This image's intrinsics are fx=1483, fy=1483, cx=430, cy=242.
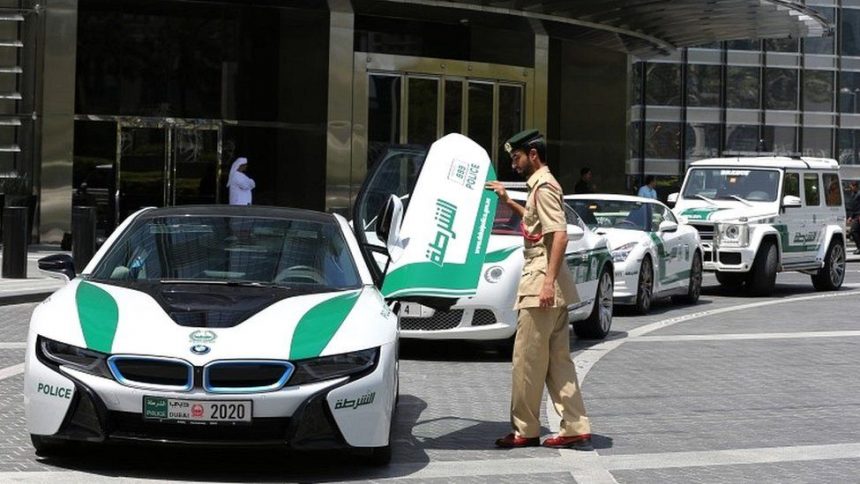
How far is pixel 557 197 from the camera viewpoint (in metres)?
8.46

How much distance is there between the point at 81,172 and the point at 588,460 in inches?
992

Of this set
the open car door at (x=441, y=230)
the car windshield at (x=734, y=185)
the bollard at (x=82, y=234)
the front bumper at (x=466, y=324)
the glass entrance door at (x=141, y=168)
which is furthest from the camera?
the glass entrance door at (x=141, y=168)

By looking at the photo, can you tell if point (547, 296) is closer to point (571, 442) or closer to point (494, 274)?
point (571, 442)

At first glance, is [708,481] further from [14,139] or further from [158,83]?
[158,83]

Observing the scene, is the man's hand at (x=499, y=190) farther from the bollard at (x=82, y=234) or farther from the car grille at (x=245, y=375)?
the bollard at (x=82, y=234)

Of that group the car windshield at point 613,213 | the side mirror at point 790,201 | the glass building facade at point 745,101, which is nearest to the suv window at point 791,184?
the side mirror at point 790,201

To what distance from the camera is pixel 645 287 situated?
18703mm

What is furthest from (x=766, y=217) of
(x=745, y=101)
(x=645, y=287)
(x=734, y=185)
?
(x=745, y=101)

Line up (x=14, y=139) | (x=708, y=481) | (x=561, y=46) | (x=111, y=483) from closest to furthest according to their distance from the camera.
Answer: (x=111, y=483)
(x=708, y=481)
(x=14, y=139)
(x=561, y=46)

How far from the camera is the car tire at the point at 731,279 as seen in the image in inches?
892

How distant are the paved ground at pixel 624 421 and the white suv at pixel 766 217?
5686 millimetres

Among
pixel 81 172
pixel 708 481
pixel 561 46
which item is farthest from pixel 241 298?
pixel 561 46

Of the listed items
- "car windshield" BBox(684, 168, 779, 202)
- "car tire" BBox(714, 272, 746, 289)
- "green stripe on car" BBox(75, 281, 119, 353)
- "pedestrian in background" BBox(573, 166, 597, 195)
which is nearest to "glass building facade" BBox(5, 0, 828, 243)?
"pedestrian in background" BBox(573, 166, 597, 195)

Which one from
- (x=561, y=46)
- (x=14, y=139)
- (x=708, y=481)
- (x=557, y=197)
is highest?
(x=561, y=46)
